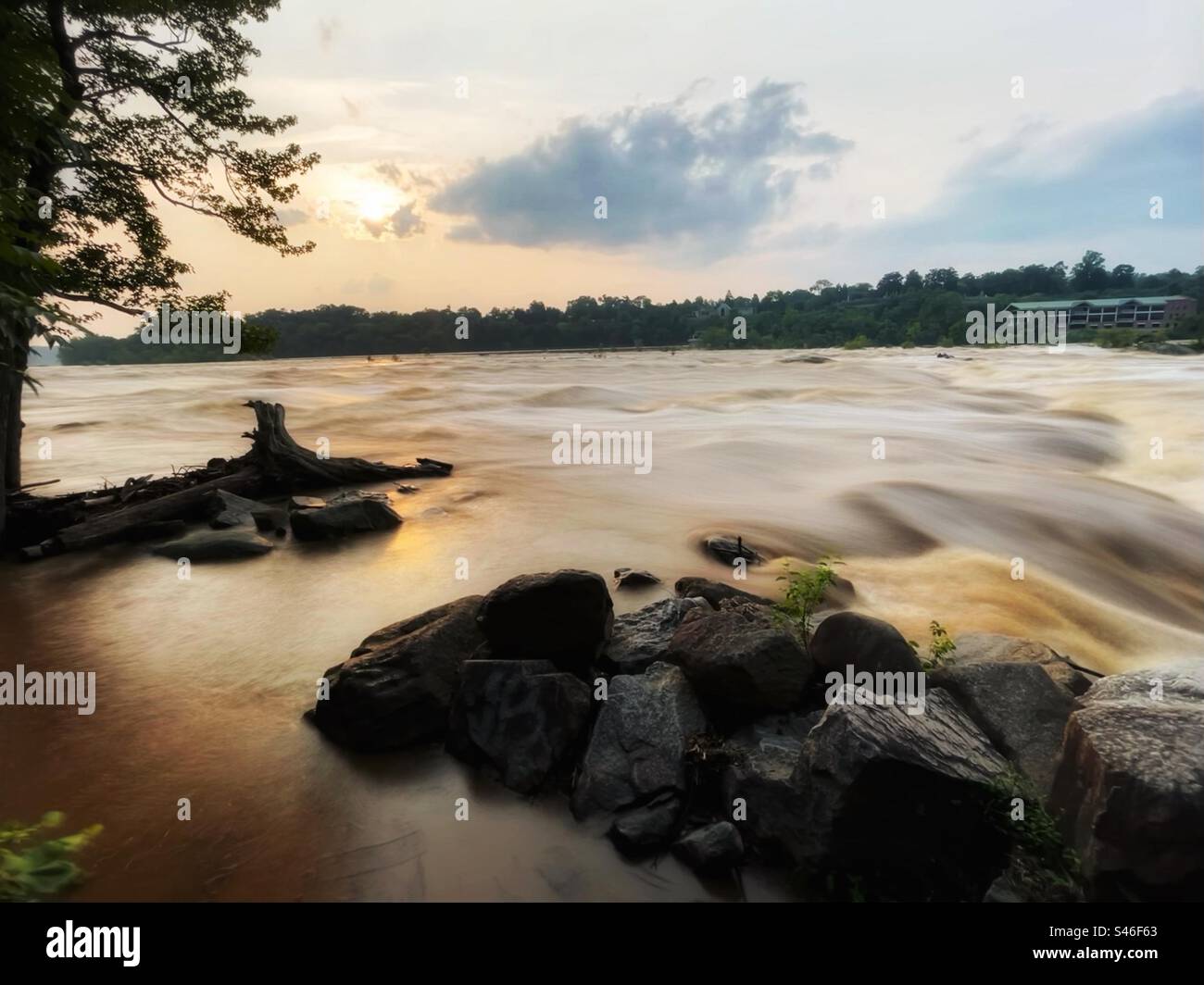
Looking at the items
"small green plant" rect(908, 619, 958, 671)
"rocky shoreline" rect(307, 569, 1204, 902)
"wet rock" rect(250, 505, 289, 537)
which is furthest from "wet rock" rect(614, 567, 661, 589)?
"wet rock" rect(250, 505, 289, 537)

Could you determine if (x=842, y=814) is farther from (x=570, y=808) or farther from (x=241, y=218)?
(x=241, y=218)

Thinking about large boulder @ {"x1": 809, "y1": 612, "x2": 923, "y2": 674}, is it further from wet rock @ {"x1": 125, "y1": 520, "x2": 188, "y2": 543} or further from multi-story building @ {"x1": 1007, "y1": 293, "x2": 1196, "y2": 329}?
multi-story building @ {"x1": 1007, "y1": 293, "x2": 1196, "y2": 329}

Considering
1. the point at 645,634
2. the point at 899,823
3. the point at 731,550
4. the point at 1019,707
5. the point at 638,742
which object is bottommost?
the point at 899,823

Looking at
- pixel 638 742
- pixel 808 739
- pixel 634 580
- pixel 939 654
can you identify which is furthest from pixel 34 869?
pixel 634 580

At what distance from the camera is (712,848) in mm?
4633

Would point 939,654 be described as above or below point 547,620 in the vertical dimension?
below

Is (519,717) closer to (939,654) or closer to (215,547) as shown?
(939,654)

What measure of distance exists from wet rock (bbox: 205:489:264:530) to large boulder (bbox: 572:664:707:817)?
28.9 feet

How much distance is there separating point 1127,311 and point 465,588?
13124 centimetres

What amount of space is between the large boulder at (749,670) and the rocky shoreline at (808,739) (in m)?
0.02

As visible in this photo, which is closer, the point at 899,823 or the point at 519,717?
the point at 899,823

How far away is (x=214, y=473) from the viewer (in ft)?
46.1

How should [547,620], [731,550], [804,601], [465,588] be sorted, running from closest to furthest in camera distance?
[547,620] < [804,601] < [465,588] < [731,550]
